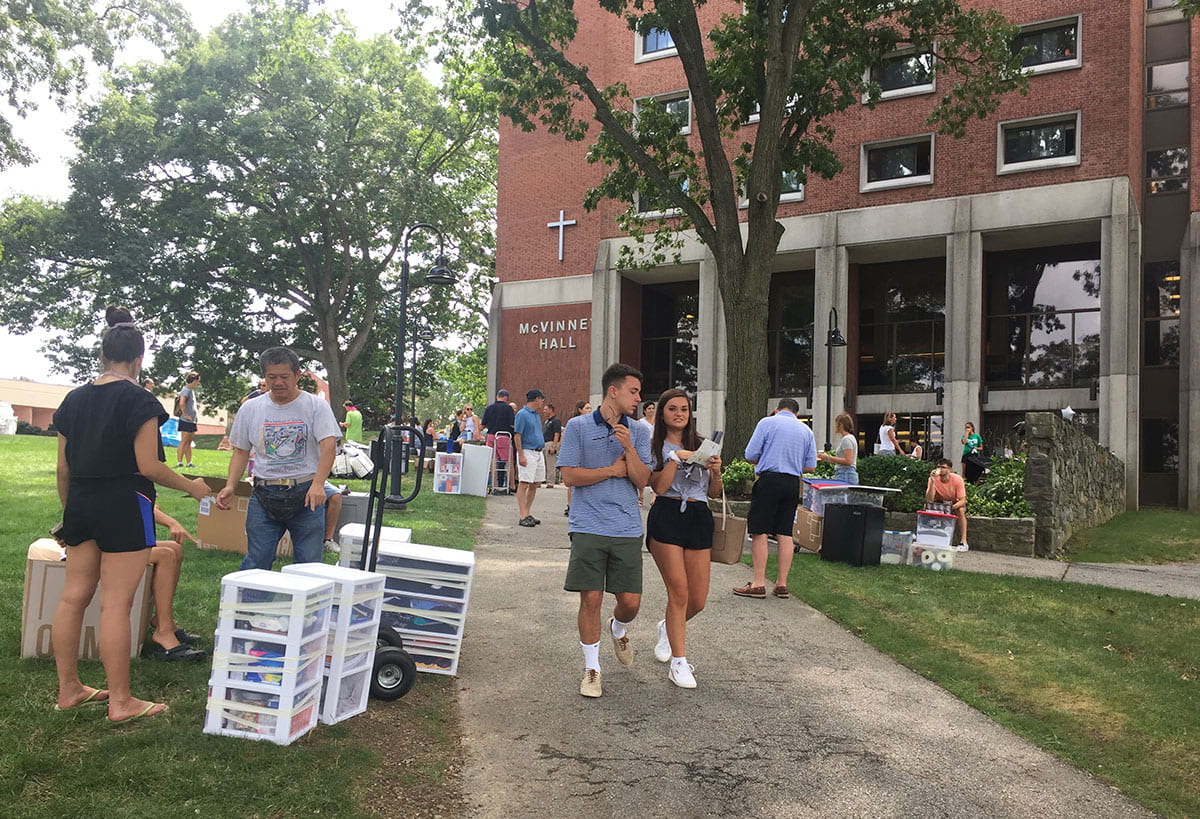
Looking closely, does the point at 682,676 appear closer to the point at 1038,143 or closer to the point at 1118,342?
the point at 1118,342

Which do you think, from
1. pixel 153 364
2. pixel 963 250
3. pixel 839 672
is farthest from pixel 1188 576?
pixel 153 364

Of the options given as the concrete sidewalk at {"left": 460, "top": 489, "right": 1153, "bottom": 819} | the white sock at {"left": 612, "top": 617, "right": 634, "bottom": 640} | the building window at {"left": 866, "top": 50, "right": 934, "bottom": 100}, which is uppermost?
the building window at {"left": 866, "top": 50, "right": 934, "bottom": 100}

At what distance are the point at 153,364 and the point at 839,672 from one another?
3408cm

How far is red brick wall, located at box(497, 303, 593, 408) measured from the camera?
31000mm

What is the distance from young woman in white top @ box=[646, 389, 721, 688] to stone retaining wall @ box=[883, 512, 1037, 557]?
815cm

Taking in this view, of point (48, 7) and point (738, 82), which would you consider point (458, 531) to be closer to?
point (738, 82)

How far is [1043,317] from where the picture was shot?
2753 cm

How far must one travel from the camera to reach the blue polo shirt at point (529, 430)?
1378 centimetres

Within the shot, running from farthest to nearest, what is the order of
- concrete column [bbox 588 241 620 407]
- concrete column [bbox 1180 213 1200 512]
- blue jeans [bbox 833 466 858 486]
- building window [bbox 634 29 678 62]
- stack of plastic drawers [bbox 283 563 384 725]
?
1. building window [bbox 634 29 678 62]
2. concrete column [bbox 588 241 620 407]
3. concrete column [bbox 1180 213 1200 512]
4. blue jeans [bbox 833 466 858 486]
5. stack of plastic drawers [bbox 283 563 384 725]

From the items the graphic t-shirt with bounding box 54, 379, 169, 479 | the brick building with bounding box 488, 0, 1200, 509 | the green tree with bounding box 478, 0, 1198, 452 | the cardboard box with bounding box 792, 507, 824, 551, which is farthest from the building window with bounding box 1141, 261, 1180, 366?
the graphic t-shirt with bounding box 54, 379, 169, 479

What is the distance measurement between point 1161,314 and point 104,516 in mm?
30762

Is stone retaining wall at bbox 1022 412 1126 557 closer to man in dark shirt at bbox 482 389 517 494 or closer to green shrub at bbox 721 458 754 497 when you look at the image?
green shrub at bbox 721 458 754 497

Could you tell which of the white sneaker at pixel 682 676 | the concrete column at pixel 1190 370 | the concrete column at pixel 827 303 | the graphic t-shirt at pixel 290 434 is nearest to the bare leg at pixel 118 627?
the graphic t-shirt at pixel 290 434

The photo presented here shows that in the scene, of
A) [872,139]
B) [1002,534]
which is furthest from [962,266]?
[1002,534]
